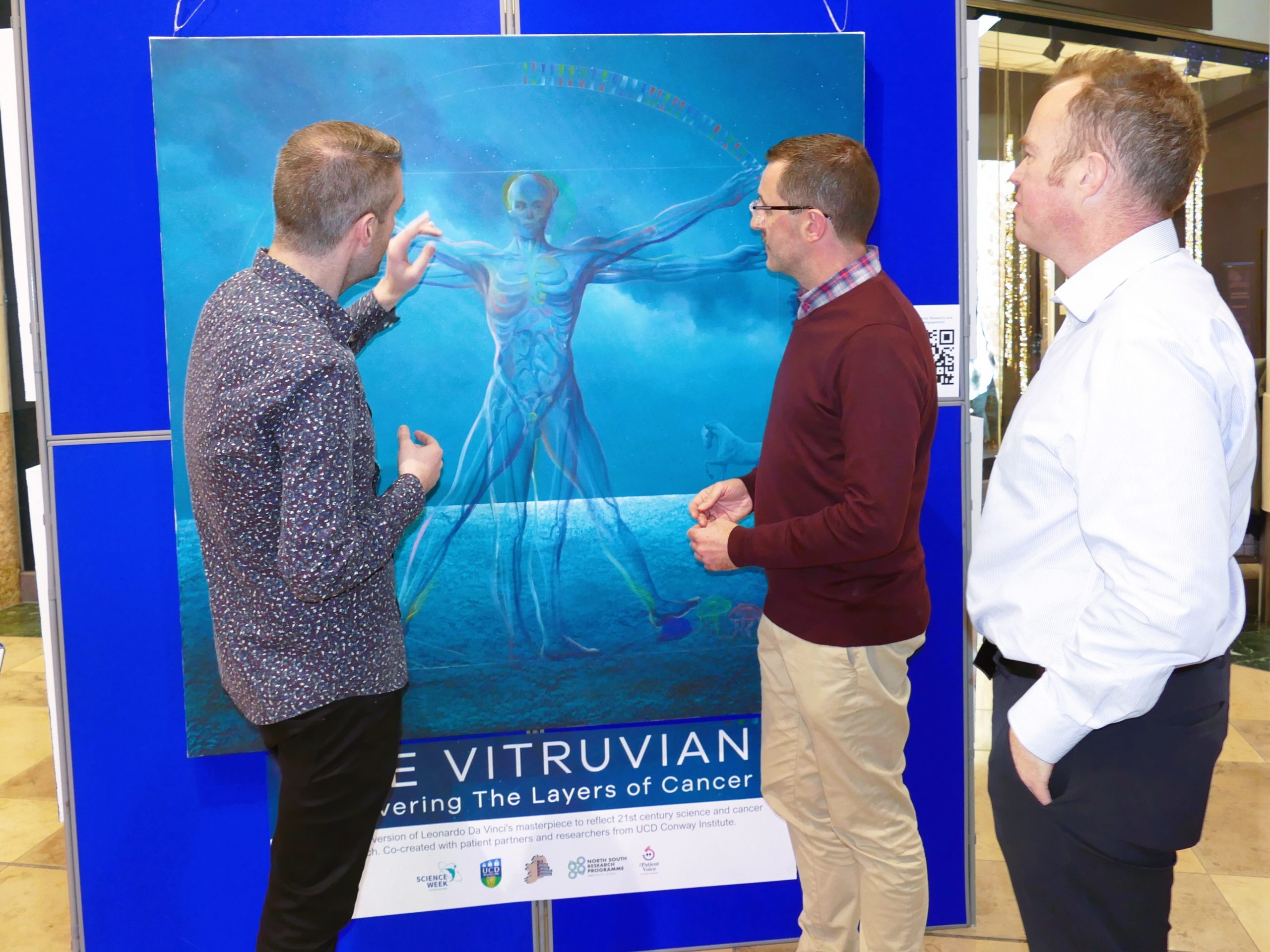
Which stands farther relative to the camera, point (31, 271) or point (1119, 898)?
point (31, 271)

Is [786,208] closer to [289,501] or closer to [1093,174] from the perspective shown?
[1093,174]

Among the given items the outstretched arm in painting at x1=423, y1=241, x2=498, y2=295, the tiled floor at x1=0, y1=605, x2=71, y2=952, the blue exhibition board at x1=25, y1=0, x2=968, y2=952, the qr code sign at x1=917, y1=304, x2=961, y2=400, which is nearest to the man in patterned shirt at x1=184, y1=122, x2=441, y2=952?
the outstretched arm in painting at x1=423, y1=241, x2=498, y2=295

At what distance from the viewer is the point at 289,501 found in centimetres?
135

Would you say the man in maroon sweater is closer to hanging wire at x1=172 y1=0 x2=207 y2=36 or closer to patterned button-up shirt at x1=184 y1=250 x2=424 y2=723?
patterned button-up shirt at x1=184 y1=250 x2=424 y2=723

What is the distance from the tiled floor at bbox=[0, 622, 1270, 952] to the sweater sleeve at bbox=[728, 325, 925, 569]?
110 cm

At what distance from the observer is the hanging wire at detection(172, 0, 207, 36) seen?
2018mm

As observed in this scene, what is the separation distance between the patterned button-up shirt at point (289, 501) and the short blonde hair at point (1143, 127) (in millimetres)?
997

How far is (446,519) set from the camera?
7.02ft

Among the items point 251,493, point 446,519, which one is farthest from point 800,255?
point 251,493

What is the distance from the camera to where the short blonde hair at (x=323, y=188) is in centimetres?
149

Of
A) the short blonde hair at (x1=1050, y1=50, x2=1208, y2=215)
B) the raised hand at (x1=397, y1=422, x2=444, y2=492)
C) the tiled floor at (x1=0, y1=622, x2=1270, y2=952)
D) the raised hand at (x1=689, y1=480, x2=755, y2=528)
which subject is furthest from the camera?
the tiled floor at (x1=0, y1=622, x2=1270, y2=952)

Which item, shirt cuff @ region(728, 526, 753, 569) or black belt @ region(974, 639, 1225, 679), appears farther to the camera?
shirt cuff @ region(728, 526, 753, 569)

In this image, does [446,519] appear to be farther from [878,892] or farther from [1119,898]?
[1119,898]

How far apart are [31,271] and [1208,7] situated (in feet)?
16.7
